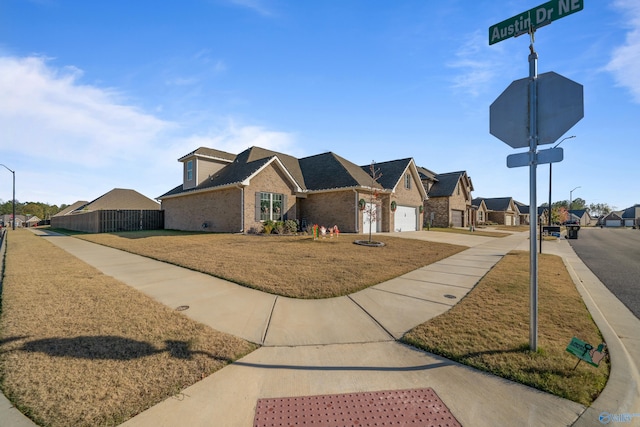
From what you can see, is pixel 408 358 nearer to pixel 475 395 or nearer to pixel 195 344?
pixel 475 395

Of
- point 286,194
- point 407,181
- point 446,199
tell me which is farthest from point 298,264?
point 446,199

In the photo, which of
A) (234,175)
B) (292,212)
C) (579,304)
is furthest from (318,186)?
(579,304)

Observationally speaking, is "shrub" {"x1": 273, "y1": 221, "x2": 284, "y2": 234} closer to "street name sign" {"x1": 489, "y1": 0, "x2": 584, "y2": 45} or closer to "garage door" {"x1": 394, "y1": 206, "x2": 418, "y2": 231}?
"garage door" {"x1": 394, "y1": 206, "x2": 418, "y2": 231}

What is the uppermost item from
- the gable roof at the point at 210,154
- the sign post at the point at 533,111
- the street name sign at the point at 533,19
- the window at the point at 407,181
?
the gable roof at the point at 210,154

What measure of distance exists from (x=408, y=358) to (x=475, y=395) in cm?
77

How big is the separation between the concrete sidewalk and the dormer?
17.0 meters

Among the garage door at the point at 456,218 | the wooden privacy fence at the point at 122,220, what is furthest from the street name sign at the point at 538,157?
the garage door at the point at 456,218

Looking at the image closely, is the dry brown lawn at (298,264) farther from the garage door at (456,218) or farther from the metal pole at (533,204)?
the garage door at (456,218)

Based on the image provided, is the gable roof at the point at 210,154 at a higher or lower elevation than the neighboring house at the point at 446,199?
higher

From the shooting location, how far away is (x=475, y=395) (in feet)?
8.30

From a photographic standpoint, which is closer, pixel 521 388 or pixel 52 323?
pixel 521 388

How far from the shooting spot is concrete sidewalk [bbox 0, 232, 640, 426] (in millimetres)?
2316

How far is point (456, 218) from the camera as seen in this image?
1331 inches

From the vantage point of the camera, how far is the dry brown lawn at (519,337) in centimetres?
274
